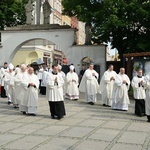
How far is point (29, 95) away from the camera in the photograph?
37.4 feet

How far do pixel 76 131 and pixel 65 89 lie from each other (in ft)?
28.1

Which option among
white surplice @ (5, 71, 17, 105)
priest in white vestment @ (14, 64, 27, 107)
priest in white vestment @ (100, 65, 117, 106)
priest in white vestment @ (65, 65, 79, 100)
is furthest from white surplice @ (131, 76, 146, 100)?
priest in white vestment @ (65, 65, 79, 100)

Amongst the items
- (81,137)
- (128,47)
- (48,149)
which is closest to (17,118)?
(81,137)

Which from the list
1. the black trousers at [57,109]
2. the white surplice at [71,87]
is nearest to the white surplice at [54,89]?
the black trousers at [57,109]

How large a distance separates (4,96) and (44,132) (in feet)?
30.1

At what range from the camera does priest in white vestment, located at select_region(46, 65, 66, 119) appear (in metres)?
10.6

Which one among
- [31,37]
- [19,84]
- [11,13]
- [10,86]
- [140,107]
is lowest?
[140,107]

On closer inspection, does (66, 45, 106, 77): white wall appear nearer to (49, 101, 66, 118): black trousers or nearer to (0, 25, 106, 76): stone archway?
(0, 25, 106, 76): stone archway

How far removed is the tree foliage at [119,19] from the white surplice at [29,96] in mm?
9399

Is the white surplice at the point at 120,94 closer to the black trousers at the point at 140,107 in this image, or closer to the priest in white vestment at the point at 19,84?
the black trousers at the point at 140,107

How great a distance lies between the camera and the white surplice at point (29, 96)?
1131cm

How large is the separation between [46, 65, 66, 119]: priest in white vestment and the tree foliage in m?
9.70

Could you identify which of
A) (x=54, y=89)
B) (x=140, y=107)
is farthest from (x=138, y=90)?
(x=54, y=89)

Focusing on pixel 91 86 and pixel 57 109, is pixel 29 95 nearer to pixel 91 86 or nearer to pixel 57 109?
pixel 57 109
